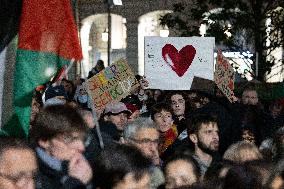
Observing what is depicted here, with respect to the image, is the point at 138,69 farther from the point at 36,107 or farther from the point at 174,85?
the point at 36,107

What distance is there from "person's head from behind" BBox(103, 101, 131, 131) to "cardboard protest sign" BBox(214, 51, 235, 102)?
1607 millimetres

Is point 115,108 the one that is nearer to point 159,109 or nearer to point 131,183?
point 159,109

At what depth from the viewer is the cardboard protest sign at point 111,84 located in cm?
732

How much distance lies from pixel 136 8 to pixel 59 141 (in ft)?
92.7

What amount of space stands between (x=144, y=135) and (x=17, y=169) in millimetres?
1856

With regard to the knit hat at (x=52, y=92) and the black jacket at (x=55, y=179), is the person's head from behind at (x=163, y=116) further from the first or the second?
the black jacket at (x=55, y=179)

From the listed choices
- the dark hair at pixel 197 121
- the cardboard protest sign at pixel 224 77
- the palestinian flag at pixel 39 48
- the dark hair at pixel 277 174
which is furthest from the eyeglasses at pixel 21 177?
the cardboard protest sign at pixel 224 77

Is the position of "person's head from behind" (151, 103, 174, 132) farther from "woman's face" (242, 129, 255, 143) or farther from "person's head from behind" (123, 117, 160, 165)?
"person's head from behind" (123, 117, 160, 165)

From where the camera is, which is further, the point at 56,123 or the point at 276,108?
the point at 276,108

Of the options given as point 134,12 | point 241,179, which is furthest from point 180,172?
point 134,12

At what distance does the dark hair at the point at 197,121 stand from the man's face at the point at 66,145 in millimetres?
1815

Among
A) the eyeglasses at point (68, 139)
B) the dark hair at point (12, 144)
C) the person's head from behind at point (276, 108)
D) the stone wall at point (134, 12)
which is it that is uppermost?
the stone wall at point (134, 12)

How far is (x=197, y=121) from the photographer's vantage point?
232 inches

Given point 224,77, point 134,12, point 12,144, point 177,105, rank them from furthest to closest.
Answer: point 134,12, point 224,77, point 177,105, point 12,144
